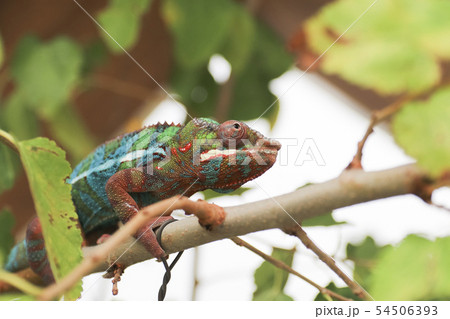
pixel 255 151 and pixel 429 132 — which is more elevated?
pixel 255 151

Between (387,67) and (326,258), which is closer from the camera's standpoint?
(387,67)

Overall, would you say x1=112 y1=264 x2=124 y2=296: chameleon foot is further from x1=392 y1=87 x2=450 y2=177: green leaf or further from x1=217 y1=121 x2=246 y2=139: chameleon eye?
x1=392 y1=87 x2=450 y2=177: green leaf

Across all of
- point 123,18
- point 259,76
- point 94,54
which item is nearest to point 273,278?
point 123,18

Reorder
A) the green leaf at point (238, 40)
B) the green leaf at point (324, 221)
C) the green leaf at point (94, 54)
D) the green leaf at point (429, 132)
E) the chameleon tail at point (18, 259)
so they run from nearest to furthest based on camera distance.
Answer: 1. the green leaf at point (429, 132)
2. the green leaf at point (324, 221)
3. the chameleon tail at point (18, 259)
4. the green leaf at point (238, 40)
5. the green leaf at point (94, 54)

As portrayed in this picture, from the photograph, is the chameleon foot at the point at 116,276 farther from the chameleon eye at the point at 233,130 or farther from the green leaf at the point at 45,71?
the green leaf at the point at 45,71

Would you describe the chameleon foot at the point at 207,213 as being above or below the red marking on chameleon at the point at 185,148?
below

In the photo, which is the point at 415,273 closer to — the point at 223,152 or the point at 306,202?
the point at 306,202

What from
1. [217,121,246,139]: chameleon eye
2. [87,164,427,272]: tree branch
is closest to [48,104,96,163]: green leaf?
[217,121,246,139]: chameleon eye

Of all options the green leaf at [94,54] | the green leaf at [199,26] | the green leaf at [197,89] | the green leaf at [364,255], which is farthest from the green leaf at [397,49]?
the green leaf at [94,54]
